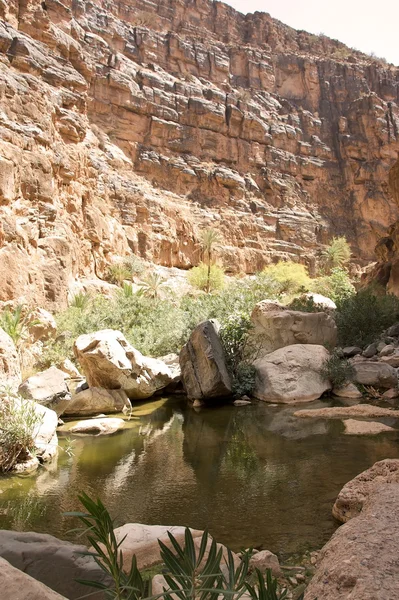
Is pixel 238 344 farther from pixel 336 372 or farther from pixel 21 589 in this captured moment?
pixel 21 589

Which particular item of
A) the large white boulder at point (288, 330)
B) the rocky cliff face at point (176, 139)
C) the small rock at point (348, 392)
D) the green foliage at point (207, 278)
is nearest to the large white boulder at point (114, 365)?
the large white boulder at point (288, 330)

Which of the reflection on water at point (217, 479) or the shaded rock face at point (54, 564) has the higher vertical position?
the shaded rock face at point (54, 564)

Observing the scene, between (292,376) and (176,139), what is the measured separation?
33536 millimetres

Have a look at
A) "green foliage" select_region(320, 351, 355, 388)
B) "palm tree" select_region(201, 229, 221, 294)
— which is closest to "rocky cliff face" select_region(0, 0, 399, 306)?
"palm tree" select_region(201, 229, 221, 294)

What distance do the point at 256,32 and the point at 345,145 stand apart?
18.2 meters

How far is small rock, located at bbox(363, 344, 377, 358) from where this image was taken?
13.1 metres

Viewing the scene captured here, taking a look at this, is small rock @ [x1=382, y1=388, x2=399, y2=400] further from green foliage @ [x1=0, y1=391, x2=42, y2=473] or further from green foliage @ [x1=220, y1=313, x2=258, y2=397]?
green foliage @ [x1=0, y1=391, x2=42, y2=473]

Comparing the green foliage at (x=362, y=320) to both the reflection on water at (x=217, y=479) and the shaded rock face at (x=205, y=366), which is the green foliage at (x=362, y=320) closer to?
the shaded rock face at (x=205, y=366)

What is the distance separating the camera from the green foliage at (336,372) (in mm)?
10750

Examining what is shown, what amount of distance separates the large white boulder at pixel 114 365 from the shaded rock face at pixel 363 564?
7862mm

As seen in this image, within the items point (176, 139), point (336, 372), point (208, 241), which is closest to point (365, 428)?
point (336, 372)

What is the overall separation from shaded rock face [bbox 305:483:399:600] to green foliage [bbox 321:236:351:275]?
129ft

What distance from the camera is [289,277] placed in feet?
106

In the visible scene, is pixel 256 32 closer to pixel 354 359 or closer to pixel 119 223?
pixel 119 223
